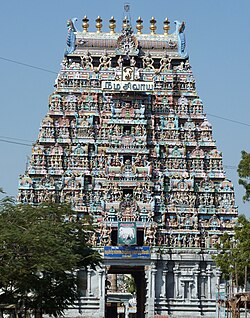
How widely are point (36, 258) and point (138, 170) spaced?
104 feet

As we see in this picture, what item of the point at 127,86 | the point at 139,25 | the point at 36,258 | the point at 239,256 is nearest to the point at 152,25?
the point at 139,25

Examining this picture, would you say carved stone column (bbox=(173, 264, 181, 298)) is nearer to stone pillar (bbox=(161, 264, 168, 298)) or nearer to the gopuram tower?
the gopuram tower

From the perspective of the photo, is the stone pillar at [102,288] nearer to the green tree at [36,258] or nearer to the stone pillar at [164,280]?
the stone pillar at [164,280]

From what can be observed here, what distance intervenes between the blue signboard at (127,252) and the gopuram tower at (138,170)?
97 mm

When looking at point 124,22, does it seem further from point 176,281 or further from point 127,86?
point 176,281

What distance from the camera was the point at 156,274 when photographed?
2992 inches

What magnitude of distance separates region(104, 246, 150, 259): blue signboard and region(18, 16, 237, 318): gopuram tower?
10cm

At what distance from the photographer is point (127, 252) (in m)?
75.8

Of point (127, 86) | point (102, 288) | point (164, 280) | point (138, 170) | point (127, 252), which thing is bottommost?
point (102, 288)

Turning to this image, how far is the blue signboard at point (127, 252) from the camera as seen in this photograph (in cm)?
7569

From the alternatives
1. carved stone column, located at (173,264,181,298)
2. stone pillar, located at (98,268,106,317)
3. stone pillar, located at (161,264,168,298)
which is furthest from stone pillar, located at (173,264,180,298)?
stone pillar, located at (98,268,106,317)

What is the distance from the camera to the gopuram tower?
2997 inches

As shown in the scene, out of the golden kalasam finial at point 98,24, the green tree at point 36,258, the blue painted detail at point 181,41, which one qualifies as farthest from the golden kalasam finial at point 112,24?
the green tree at point 36,258

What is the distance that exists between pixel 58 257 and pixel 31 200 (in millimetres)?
29067
